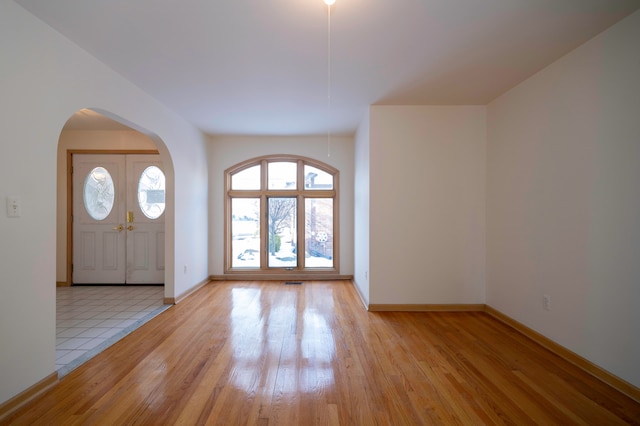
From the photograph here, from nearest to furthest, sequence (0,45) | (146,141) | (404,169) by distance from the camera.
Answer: (0,45) < (404,169) < (146,141)

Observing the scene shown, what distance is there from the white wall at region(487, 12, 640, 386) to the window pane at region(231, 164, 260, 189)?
4172mm

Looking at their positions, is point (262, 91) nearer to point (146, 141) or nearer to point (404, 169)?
point (404, 169)

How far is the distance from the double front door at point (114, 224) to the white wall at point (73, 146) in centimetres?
15

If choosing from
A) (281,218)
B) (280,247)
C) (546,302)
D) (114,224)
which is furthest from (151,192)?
(546,302)

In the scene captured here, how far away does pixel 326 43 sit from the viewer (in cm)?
262

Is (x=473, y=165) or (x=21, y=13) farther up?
(x=21, y=13)

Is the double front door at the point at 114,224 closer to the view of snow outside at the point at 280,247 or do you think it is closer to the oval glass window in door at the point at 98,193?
the oval glass window in door at the point at 98,193

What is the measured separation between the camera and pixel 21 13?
2.12m

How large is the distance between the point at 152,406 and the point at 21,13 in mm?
2763

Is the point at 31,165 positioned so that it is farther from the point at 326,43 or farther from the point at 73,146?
the point at 73,146

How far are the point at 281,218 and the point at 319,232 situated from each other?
2.60 feet

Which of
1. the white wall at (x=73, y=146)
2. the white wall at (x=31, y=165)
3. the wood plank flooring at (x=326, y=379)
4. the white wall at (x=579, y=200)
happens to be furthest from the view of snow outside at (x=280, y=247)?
the white wall at (x=31, y=165)

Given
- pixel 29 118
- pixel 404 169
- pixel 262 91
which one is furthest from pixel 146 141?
pixel 404 169

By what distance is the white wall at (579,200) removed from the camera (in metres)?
2.27
